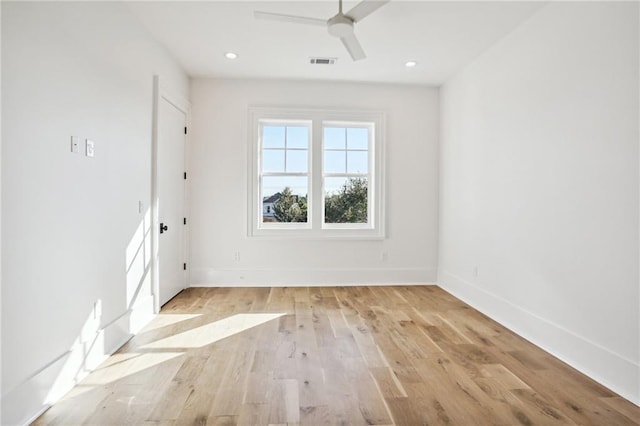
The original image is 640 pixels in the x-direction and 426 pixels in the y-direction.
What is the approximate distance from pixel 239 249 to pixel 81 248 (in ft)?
7.82

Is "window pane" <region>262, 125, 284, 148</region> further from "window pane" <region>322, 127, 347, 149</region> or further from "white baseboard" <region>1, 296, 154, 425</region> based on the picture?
"white baseboard" <region>1, 296, 154, 425</region>

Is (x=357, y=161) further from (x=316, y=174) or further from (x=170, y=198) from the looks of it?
(x=170, y=198)

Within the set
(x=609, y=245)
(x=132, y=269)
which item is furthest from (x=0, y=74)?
(x=609, y=245)

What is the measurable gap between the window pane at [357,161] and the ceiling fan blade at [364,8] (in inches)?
92.5

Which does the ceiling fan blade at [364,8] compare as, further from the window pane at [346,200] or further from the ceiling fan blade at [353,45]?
the window pane at [346,200]

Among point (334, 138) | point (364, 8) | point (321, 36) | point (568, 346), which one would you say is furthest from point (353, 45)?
point (568, 346)

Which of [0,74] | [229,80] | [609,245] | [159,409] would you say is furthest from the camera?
[229,80]

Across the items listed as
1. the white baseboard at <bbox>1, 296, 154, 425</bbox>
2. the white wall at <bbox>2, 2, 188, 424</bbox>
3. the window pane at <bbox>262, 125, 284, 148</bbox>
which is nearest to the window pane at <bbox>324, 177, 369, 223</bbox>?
the window pane at <bbox>262, 125, 284, 148</bbox>

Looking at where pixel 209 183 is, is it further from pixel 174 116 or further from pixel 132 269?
pixel 132 269

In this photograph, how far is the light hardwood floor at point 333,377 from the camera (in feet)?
5.97

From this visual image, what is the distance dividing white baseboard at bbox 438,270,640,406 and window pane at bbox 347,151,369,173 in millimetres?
2074

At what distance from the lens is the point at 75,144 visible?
215 cm

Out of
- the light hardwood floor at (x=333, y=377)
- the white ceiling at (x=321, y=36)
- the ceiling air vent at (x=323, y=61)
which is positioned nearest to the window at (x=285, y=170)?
the white ceiling at (x=321, y=36)

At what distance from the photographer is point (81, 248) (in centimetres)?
221
